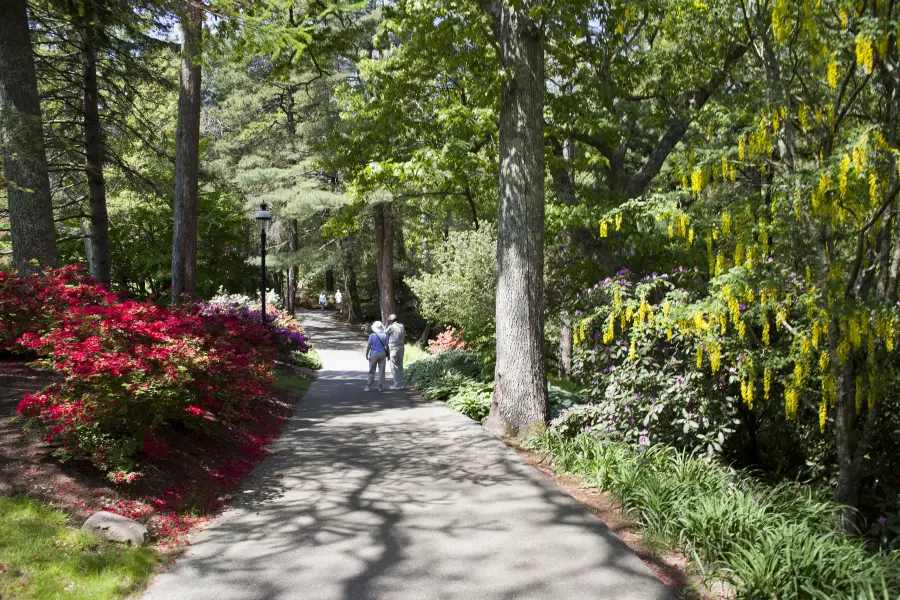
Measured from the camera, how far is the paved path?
3939 mm

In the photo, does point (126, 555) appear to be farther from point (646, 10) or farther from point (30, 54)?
point (646, 10)

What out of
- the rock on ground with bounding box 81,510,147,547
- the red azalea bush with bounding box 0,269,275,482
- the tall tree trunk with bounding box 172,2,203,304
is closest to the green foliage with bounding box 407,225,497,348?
the tall tree trunk with bounding box 172,2,203,304

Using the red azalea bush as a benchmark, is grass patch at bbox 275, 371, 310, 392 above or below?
below

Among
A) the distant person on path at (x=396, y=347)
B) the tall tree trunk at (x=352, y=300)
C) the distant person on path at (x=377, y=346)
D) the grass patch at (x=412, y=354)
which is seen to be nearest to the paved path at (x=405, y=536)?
the distant person on path at (x=377, y=346)

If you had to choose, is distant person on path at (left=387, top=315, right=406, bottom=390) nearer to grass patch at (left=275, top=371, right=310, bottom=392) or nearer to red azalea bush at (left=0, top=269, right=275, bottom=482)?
grass patch at (left=275, top=371, right=310, bottom=392)

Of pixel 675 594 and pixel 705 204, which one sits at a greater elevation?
pixel 705 204

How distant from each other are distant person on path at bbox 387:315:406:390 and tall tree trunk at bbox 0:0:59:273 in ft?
22.9

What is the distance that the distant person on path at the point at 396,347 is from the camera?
14.1 meters

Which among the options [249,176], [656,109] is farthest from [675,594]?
[249,176]

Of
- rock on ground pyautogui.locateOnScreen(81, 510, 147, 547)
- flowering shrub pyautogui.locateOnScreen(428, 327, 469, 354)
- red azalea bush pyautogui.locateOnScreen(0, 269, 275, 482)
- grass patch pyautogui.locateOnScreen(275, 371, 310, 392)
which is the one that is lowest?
grass patch pyautogui.locateOnScreen(275, 371, 310, 392)

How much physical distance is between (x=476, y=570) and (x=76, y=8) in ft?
33.8

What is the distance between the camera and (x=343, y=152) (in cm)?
1422

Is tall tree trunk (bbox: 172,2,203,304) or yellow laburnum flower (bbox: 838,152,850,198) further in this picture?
tall tree trunk (bbox: 172,2,203,304)

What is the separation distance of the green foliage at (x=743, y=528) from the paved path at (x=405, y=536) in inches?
Answer: 17.8
